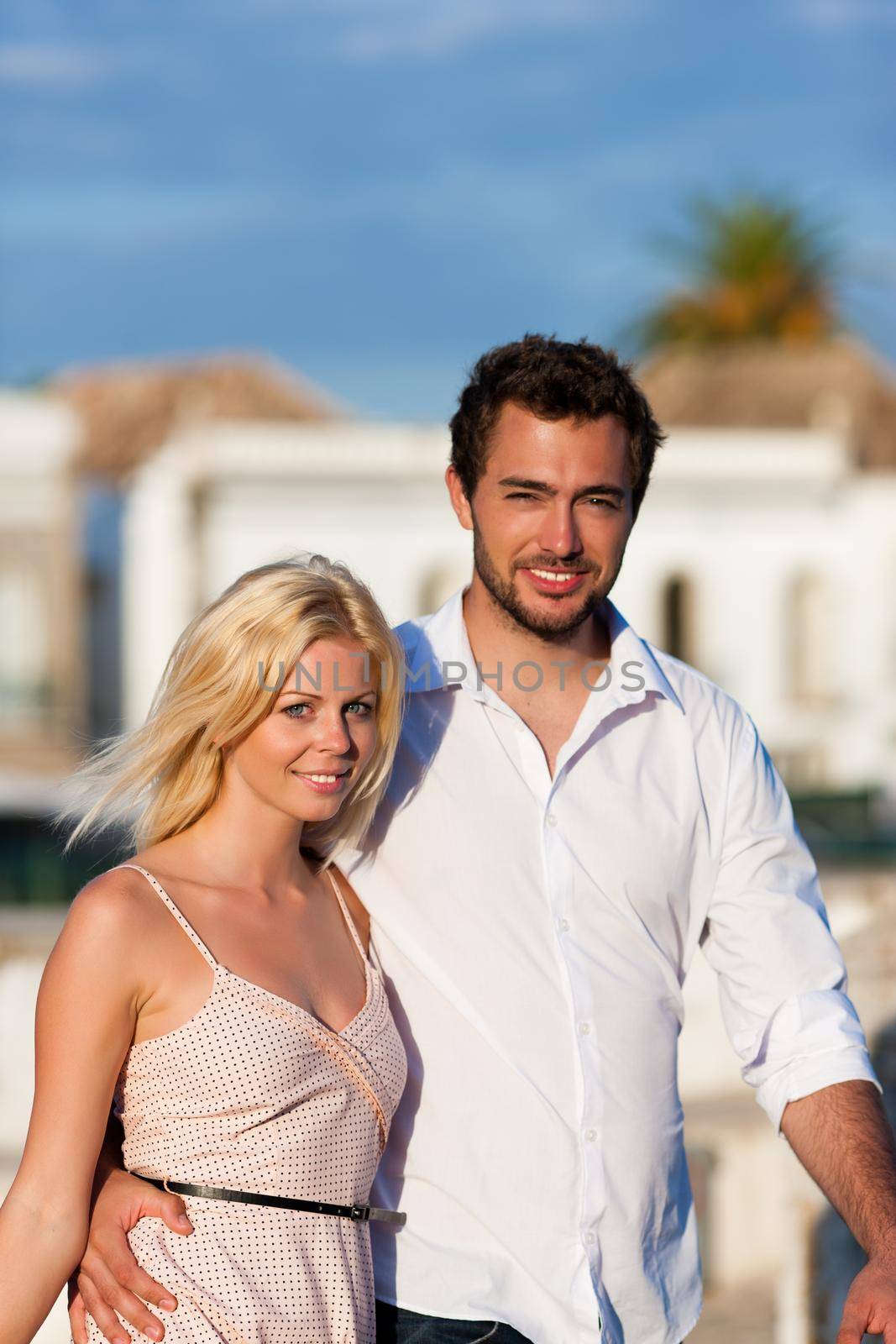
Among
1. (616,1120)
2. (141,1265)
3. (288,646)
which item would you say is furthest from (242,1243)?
(288,646)

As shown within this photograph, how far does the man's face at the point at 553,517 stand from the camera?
9.00 feet

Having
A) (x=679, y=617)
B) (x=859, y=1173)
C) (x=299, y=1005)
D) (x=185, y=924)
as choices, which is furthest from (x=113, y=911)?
(x=679, y=617)

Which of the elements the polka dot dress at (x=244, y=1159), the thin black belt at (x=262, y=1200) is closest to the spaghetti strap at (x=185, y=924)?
the polka dot dress at (x=244, y=1159)

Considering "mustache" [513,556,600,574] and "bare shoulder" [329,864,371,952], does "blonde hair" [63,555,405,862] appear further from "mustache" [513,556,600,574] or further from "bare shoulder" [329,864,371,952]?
"mustache" [513,556,600,574]

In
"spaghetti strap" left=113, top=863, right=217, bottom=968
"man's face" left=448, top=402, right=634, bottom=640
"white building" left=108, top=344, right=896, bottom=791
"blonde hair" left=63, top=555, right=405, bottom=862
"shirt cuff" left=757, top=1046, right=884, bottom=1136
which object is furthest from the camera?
"white building" left=108, top=344, right=896, bottom=791

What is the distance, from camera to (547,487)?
2.75 metres

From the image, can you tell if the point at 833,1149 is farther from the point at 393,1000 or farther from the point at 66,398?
the point at 66,398

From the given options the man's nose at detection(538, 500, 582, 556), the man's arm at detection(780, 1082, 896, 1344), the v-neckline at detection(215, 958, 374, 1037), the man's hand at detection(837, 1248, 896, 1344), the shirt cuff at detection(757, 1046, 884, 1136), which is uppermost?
the man's nose at detection(538, 500, 582, 556)

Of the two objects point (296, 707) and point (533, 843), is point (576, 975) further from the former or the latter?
point (296, 707)

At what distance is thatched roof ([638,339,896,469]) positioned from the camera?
2525 cm

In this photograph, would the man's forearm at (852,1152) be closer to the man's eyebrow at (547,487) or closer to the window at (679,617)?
the man's eyebrow at (547,487)

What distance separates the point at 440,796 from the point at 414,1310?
0.78 meters

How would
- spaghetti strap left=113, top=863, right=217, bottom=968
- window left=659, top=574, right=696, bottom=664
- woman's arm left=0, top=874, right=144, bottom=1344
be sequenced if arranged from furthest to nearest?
window left=659, top=574, right=696, bottom=664, spaghetti strap left=113, top=863, right=217, bottom=968, woman's arm left=0, top=874, right=144, bottom=1344

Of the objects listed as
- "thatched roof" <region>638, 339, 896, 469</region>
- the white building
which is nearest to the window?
the white building
